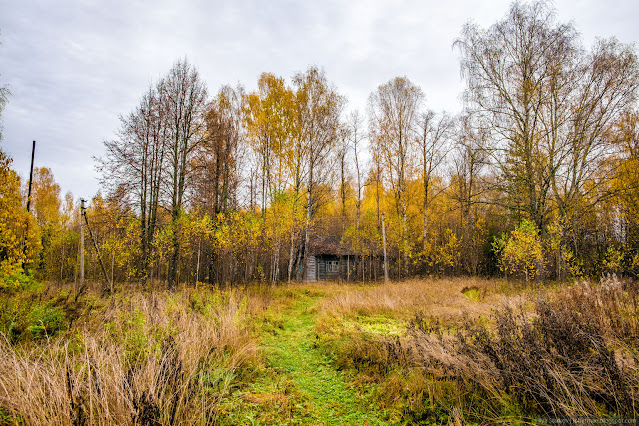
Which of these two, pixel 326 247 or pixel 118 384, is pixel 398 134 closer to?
pixel 326 247

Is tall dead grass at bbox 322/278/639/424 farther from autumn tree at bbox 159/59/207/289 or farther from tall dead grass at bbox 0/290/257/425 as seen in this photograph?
autumn tree at bbox 159/59/207/289

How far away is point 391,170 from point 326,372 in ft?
59.1

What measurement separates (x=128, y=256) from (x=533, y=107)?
18930mm

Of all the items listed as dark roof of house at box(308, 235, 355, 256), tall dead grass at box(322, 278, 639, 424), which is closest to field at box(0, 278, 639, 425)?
tall dead grass at box(322, 278, 639, 424)

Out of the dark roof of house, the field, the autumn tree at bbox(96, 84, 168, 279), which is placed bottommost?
the field

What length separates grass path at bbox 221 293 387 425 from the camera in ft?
10.6

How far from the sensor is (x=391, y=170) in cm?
2106

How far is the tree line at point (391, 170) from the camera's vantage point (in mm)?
11867

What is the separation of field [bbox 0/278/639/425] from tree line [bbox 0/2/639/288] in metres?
4.52

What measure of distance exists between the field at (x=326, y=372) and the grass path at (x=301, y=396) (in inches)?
0.8

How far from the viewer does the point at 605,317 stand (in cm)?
436

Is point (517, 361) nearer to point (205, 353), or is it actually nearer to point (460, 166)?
point (205, 353)

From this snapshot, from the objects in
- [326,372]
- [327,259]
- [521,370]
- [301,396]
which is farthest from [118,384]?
[327,259]

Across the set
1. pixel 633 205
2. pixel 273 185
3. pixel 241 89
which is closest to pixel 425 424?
pixel 633 205
